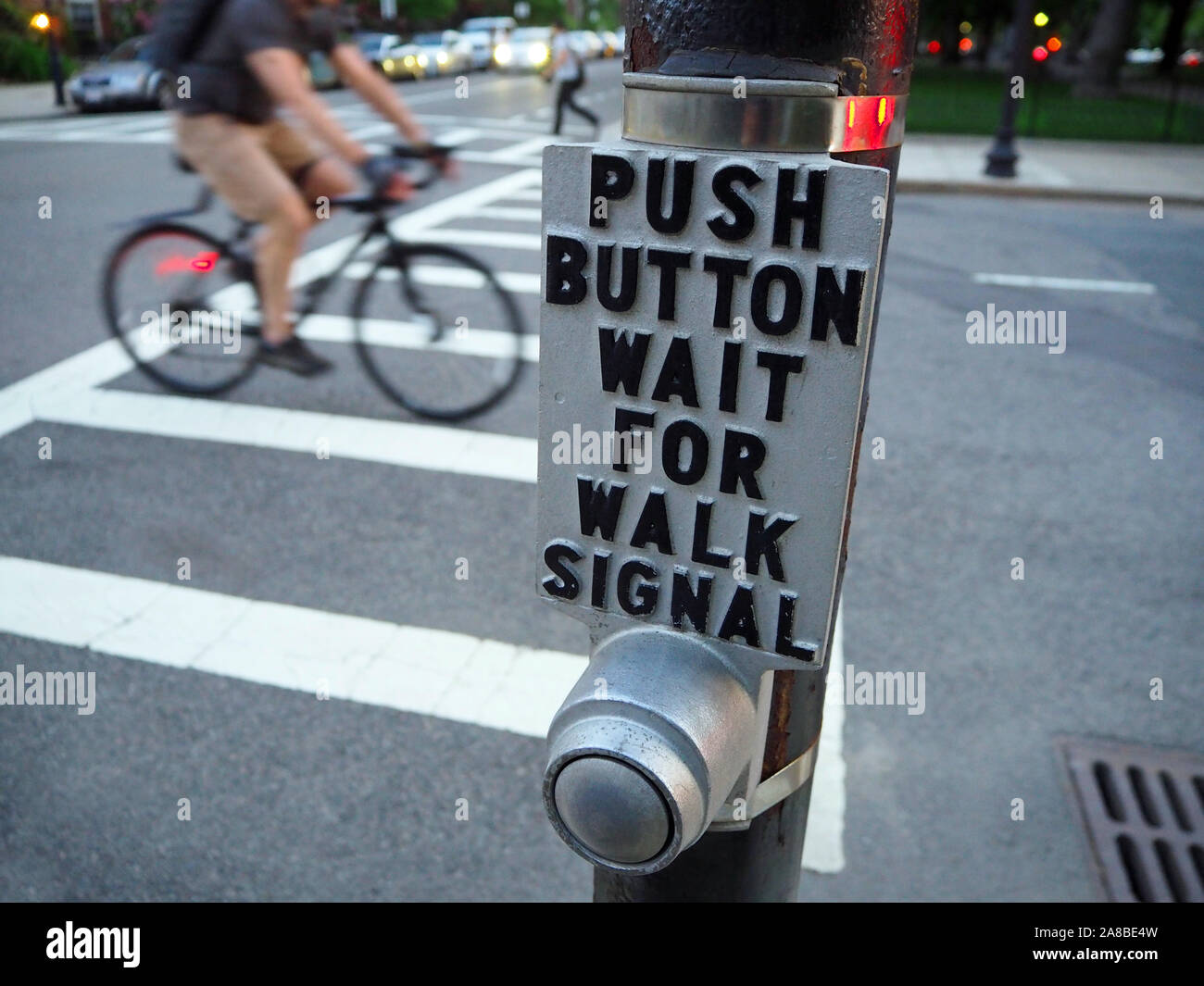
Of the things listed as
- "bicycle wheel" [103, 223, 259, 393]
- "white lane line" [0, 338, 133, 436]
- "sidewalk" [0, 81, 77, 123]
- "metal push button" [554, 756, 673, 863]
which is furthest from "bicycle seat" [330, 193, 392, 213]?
"sidewalk" [0, 81, 77, 123]

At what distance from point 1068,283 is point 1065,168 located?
8062mm

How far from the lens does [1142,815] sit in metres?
3.39

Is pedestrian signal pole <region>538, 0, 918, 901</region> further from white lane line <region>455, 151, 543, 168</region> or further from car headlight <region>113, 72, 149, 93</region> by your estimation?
car headlight <region>113, 72, 149, 93</region>

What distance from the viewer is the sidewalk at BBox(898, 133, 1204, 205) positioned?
14445 mm

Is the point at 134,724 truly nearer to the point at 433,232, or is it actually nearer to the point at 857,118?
the point at 857,118

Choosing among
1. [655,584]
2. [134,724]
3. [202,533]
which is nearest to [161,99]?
[202,533]

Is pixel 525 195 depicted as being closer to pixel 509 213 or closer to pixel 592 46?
pixel 509 213

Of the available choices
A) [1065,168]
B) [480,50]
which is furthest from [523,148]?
[480,50]

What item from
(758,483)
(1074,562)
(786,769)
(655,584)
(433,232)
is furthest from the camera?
(433,232)

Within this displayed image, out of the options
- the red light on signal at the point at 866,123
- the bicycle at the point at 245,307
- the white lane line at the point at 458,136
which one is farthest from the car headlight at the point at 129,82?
the red light on signal at the point at 866,123

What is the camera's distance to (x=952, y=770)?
11.8 feet

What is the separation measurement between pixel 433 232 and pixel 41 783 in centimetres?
811

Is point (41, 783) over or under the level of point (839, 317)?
under

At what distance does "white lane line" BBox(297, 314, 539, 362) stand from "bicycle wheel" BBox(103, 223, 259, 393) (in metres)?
0.49
